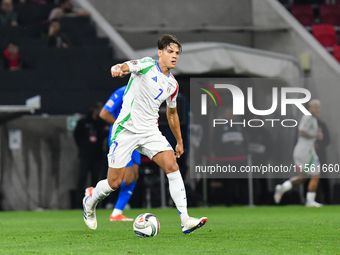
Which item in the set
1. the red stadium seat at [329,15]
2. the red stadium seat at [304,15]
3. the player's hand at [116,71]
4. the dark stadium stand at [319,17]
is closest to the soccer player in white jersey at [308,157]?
the dark stadium stand at [319,17]

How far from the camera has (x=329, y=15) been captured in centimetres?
1916

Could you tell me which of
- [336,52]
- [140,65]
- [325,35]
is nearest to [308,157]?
[336,52]

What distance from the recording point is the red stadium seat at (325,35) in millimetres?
17781

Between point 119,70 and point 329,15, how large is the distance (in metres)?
14.5

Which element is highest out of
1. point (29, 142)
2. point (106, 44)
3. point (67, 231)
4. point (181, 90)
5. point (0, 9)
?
point (0, 9)

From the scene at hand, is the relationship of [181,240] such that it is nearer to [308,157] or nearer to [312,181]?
[312,181]

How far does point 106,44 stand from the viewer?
14.9m

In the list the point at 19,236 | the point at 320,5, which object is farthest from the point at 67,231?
the point at 320,5

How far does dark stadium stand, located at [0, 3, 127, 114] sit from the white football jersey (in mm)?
6476

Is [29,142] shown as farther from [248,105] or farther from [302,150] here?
[302,150]

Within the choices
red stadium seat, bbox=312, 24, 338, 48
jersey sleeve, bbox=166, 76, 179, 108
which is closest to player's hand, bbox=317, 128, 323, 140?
red stadium seat, bbox=312, 24, 338, 48

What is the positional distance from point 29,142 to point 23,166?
1.53ft

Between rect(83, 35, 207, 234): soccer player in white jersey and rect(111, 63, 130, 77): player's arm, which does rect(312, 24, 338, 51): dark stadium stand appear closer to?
rect(83, 35, 207, 234): soccer player in white jersey

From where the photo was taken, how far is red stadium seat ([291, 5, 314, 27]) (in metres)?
18.8
